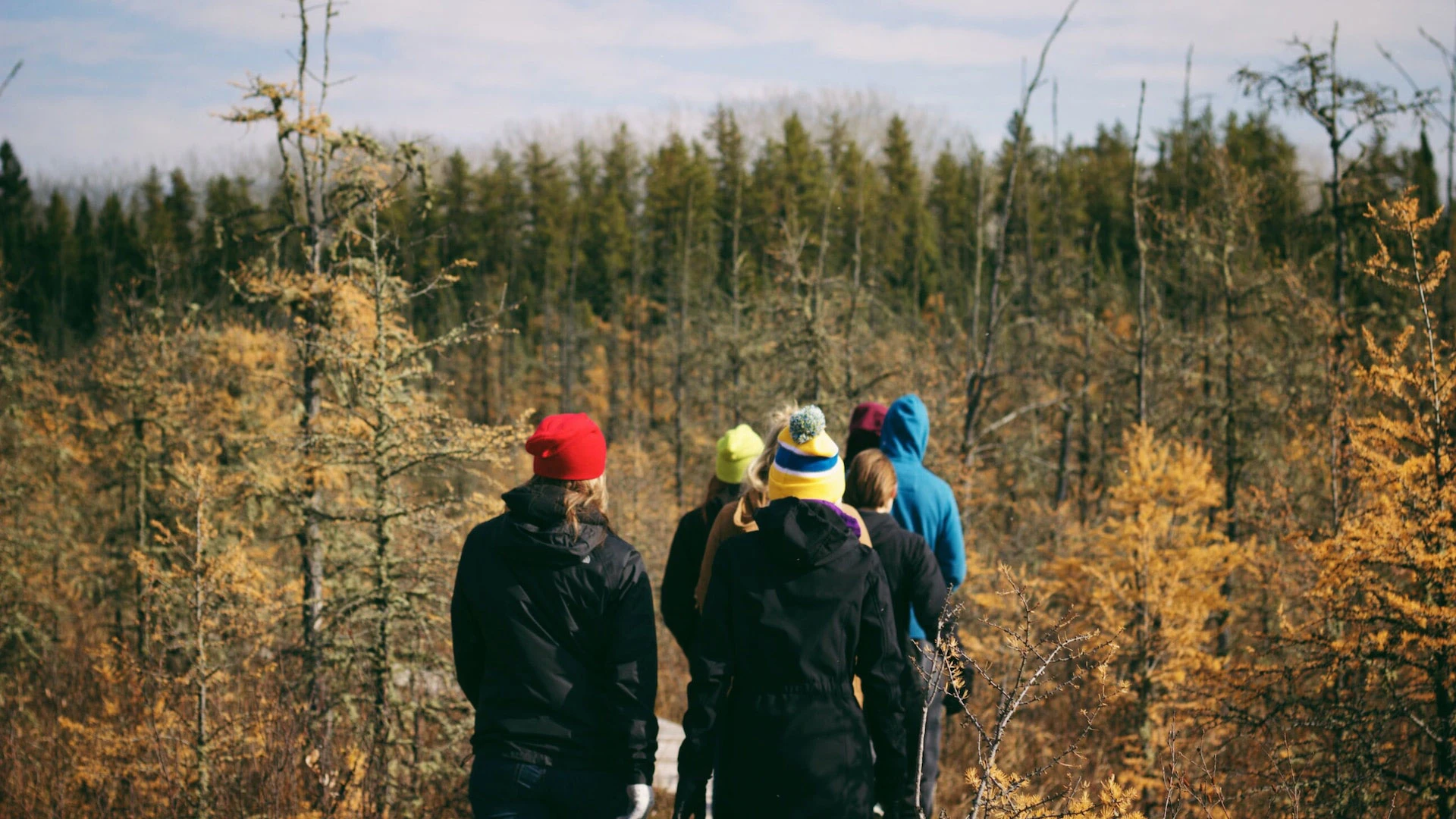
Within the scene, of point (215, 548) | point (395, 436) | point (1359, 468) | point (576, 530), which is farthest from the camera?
point (215, 548)

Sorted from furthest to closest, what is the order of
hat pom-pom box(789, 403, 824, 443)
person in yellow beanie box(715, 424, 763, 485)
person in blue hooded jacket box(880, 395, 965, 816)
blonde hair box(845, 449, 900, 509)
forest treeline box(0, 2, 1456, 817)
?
forest treeline box(0, 2, 1456, 817), person in blue hooded jacket box(880, 395, 965, 816), person in yellow beanie box(715, 424, 763, 485), blonde hair box(845, 449, 900, 509), hat pom-pom box(789, 403, 824, 443)

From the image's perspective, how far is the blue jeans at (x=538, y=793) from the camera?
113 inches

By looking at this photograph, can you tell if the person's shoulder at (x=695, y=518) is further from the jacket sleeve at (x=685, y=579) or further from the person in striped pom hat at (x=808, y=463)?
the person in striped pom hat at (x=808, y=463)

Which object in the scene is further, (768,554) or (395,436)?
(395,436)

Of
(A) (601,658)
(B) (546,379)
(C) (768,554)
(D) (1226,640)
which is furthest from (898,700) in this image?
(B) (546,379)

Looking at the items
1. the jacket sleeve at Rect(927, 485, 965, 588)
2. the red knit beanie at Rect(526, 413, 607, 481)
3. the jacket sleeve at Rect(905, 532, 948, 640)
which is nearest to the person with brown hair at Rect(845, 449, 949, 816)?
the jacket sleeve at Rect(905, 532, 948, 640)

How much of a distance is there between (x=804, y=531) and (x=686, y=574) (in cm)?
132

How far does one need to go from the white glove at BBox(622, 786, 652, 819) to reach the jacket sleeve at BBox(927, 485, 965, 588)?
2.25 meters

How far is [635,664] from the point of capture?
292 centimetres

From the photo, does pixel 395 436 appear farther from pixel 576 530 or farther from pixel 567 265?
pixel 567 265

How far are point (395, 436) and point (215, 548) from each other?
1012cm

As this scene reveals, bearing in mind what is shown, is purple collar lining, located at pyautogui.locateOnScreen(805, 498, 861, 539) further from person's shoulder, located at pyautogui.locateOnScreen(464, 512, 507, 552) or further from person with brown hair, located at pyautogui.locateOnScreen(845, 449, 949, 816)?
person's shoulder, located at pyautogui.locateOnScreen(464, 512, 507, 552)

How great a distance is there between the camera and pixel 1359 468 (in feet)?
19.2

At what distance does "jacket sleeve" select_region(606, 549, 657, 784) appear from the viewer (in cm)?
290
